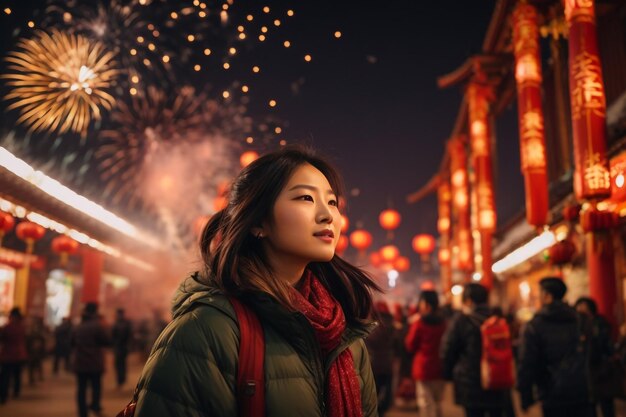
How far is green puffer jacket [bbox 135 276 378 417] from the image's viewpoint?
5.07ft

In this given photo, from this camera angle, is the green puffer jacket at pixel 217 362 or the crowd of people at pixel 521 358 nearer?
the green puffer jacket at pixel 217 362

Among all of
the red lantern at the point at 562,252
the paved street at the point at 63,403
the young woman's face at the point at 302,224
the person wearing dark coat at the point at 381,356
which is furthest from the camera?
A: the red lantern at the point at 562,252

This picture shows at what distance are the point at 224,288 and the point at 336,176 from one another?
0.70m

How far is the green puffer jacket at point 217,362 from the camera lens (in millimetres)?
1545

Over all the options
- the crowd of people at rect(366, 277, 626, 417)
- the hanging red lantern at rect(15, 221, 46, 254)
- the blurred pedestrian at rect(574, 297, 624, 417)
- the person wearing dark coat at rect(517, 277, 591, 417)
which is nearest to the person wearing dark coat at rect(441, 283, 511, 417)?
the crowd of people at rect(366, 277, 626, 417)

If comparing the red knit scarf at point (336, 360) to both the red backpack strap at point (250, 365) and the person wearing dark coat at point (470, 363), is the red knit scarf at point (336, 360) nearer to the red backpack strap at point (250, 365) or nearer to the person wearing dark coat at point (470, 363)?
the red backpack strap at point (250, 365)

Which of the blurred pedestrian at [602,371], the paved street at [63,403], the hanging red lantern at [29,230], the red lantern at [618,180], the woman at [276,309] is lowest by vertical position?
the paved street at [63,403]

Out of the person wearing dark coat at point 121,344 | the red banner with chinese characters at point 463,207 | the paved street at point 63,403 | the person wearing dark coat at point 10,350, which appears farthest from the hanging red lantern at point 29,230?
the red banner with chinese characters at point 463,207

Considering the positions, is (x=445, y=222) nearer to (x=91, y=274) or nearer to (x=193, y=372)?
(x=91, y=274)

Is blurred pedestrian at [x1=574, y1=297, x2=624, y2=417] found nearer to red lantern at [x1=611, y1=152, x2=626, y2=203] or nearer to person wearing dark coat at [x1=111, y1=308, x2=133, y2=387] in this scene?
red lantern at [x1=611, y1=152, x2=626, y2=203]

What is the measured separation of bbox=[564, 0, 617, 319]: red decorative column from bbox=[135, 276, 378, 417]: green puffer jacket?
6610 millimetres

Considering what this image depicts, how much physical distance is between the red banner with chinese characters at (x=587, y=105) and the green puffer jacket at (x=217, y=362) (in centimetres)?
658

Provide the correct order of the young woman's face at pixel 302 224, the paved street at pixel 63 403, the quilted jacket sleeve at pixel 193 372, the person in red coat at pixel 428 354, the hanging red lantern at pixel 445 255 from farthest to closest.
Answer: the hanging red lantern at pixel 445 255
the paved street at pixel 63 403
the person in red coat at pixel 428 354
the young woman's face at pixel 302 224
the quilted jacket sleeve at pixel 193 372

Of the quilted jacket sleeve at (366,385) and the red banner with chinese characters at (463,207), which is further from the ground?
the red banner with chinese characters at (463,207)
